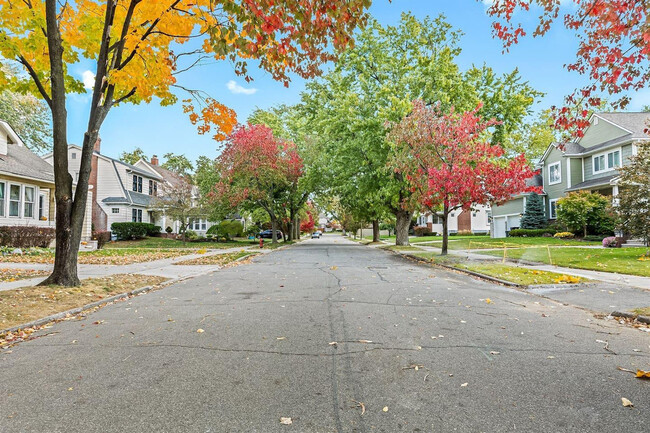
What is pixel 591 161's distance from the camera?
96.8 ft

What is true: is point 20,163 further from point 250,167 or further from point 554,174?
point 554,174

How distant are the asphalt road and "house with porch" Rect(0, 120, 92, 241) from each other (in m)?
17.8

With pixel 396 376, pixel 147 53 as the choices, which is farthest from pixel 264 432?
pixel 147 53

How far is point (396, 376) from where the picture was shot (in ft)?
12.1

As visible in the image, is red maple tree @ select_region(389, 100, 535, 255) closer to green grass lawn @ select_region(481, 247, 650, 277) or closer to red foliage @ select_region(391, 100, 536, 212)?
red foliage @ select_region(391, 100, 536, 212)

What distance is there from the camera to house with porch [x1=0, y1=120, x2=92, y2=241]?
781 inches

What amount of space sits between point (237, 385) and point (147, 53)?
8.48 m

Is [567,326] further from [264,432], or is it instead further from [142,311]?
[142,311]

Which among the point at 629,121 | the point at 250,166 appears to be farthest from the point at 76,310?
the point at 629,121

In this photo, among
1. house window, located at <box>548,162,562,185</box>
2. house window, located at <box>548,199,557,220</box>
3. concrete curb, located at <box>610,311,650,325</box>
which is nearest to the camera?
concrete curb, located at <box>610,311,650,325</box>

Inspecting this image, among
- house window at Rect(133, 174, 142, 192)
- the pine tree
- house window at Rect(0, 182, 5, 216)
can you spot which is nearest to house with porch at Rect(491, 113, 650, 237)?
the pine tree

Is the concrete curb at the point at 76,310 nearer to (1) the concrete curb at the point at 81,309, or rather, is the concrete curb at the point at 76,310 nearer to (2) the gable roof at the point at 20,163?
(1) the concrete curb at the point at 81,309

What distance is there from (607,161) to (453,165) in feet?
60.0

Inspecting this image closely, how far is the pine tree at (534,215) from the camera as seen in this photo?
32.9m
